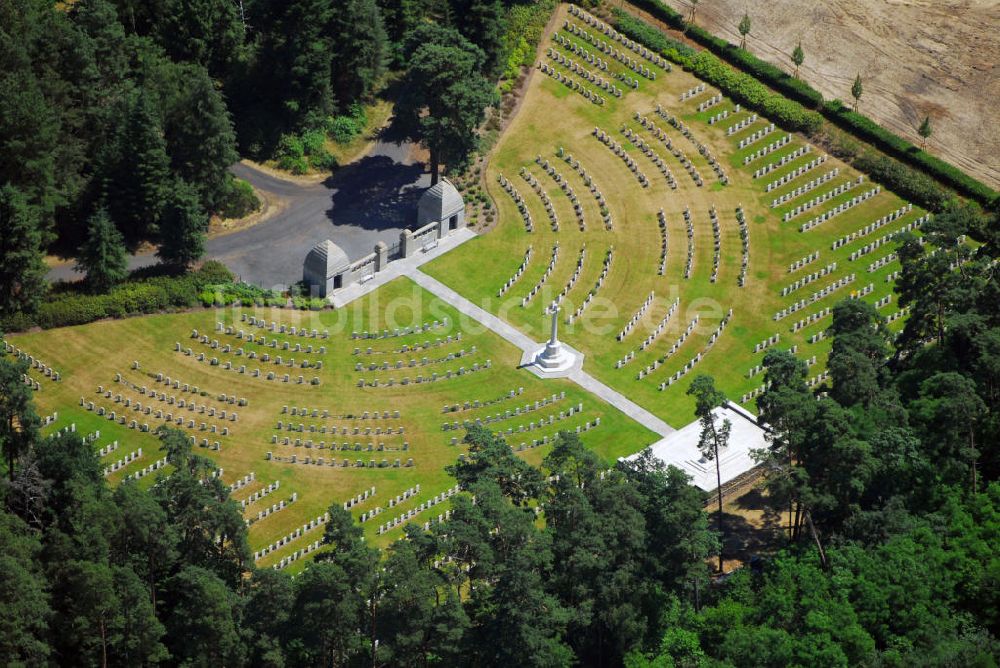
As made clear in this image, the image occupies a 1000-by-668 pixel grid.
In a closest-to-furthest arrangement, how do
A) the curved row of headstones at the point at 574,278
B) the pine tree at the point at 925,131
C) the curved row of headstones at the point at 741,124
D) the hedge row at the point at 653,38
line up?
the curved row of headstones at the point at 574,278, the pine tree at the point at 925,131, the curved row of headstones at the point at 741,124, the hedge row at the point at 653,38

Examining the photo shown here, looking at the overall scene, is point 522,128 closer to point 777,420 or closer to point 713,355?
point 713,355

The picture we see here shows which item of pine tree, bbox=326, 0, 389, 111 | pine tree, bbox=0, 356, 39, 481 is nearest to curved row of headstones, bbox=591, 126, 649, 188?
pine tree, bbox=326, 0, 389, 111

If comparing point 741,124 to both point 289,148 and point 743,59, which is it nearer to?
point 743,59

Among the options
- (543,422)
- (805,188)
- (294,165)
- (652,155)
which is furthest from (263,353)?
(805,188)

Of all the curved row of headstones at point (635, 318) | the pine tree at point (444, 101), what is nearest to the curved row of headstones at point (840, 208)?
the curved row of headstones at point (635, 318)

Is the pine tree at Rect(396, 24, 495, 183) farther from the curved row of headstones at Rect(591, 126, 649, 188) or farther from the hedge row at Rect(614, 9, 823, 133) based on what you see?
the hedge row at Rect(614, 9, 823, 133)

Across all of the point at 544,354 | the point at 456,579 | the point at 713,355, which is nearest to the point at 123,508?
the point at 456,579

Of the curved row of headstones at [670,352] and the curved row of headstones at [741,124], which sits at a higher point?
the curved row of headstones at [741,124]

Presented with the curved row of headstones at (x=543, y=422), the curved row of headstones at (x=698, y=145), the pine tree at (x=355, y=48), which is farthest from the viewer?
the pine tree at (x=355, y=48)

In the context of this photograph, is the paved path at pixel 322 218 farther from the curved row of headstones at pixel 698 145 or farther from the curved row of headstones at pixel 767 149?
the curved row of headstones at pixel 767 149
